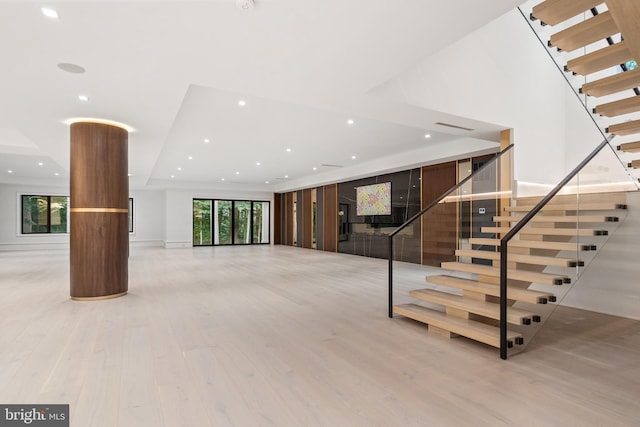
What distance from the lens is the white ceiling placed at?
2773 millimetres

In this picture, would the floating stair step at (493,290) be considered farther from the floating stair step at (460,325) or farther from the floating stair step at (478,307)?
the floating stair step at (460,325)

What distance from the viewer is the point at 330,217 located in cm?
1407

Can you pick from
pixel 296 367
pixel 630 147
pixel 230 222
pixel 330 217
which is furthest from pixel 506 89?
pixel 230 222

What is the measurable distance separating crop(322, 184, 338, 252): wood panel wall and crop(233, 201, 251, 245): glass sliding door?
17.2ft

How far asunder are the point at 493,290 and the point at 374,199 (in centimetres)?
808

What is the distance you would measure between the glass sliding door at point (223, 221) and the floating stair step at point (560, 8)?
51.8 feet

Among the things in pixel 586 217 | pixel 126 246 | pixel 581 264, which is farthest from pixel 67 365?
pixel 586 217

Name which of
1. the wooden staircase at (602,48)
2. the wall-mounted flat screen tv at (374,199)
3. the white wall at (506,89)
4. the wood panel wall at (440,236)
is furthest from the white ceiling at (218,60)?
the wall-mounted flat screen tv at (374,199)

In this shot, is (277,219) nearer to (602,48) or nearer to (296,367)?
(296,367)

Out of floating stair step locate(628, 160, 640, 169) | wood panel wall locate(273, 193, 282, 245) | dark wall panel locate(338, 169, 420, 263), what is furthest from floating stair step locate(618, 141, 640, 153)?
wood panel wall locate(273, 193, 282, 245)

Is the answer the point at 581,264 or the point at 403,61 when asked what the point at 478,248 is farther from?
the point at 403,61

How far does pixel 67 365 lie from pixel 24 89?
3543mm

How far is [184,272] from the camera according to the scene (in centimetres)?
814

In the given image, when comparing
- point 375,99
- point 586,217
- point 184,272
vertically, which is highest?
point 375,99
